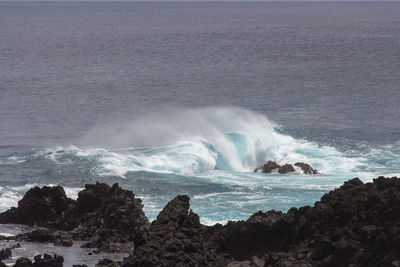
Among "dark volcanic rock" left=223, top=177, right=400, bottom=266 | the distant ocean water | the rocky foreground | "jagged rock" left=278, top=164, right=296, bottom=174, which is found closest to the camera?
"dark volcanic rock" left=223, top=177, right=400, bottom=266

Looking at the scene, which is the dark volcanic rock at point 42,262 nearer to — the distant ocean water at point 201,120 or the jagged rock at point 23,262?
the jagged rock at point 23,262

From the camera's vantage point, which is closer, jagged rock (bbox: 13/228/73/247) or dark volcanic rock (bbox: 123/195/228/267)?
dark volcanic rock (bbox: 123/195/228/267)

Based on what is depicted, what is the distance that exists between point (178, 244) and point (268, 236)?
3010 millimetres

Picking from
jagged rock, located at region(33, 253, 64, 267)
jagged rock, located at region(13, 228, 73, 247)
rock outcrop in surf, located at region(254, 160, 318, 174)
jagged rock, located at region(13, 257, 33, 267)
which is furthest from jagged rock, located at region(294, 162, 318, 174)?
jagged rock, located at region(13, 257, 33, 267)

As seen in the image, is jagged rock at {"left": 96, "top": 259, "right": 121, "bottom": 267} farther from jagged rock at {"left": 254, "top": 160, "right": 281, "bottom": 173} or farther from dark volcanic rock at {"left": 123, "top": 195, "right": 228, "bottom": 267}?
jagged rock at {"left": 254, "top": 160, "right": 281, "bottom": 173}

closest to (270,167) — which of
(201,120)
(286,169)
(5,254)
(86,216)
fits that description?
(286,169)

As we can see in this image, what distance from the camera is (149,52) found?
4294 inches

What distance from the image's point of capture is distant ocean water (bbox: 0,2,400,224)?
38.7 meters

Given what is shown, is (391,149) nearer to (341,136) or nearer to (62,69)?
(341,136)

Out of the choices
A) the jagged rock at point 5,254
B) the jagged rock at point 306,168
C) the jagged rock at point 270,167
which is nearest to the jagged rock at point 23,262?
the jagged rock at point 5,254

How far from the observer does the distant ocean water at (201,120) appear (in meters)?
38.7

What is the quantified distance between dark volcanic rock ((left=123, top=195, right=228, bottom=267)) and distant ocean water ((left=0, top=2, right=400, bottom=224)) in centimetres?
708

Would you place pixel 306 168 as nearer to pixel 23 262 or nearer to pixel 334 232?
pixel 334 232

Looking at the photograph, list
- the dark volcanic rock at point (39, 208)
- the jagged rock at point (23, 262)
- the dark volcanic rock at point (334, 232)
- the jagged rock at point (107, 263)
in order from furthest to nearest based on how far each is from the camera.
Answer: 1. the dark volcanic rock at point (39, 208)
2. the jagged rock at point (23, 262)
3. the jagged rock at point (107, 263)
4. the dark volcanic rock at point (334, 232)
